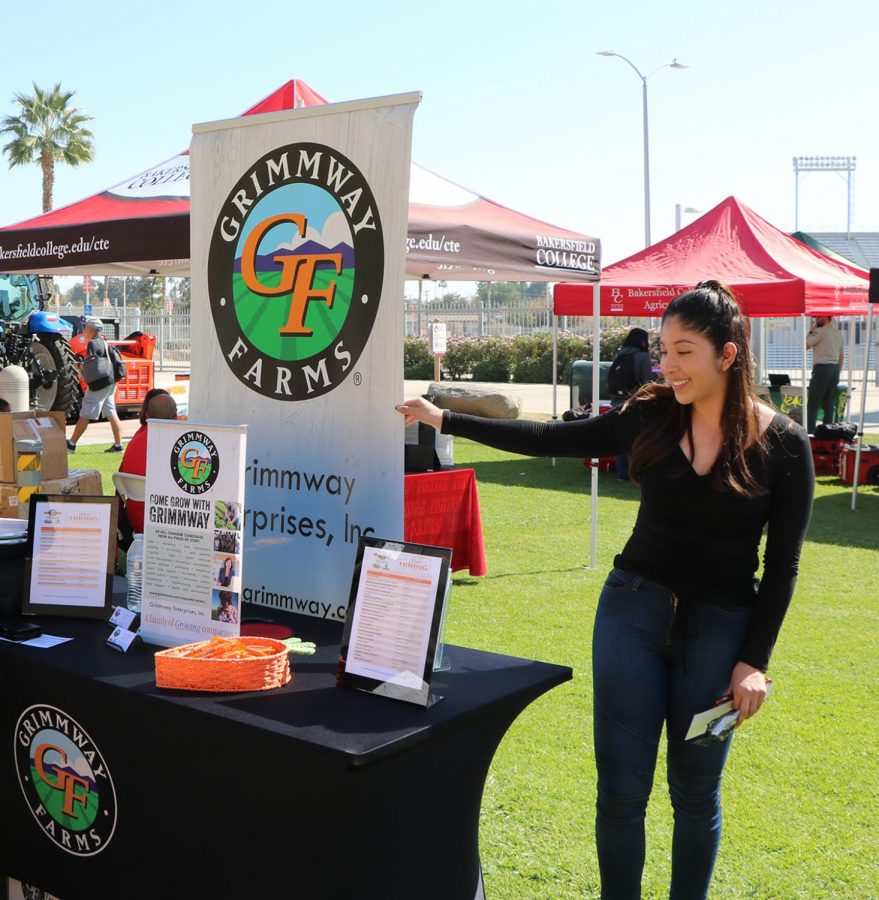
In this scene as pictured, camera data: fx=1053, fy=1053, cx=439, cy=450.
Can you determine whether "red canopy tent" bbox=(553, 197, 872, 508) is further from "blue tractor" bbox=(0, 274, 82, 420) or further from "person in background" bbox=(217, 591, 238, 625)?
"person in background" bbox=(217, 591, 238, 625)

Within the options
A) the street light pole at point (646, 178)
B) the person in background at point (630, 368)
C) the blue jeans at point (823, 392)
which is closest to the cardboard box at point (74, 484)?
the person in background at point (630, 368)

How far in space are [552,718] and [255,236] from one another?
2.38 metres

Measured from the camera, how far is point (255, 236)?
2.95 metres

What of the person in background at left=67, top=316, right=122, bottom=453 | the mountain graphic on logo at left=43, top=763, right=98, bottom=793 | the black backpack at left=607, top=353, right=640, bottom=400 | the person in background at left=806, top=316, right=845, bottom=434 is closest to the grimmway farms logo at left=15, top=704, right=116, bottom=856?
the mountain graphic on logo at left=43, top=763, right=98, bottom=793

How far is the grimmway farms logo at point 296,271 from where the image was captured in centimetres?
276

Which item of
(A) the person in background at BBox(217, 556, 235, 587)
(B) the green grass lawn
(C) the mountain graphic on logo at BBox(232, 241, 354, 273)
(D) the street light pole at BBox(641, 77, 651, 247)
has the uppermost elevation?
(D) the street light pole at BBox(641, 77, 651, 247)

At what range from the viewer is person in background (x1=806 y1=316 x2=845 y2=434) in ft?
44.8

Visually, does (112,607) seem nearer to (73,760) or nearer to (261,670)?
(73,760)

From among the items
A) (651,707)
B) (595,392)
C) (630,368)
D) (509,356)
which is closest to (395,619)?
(651,707)

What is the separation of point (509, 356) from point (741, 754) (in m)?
25.1

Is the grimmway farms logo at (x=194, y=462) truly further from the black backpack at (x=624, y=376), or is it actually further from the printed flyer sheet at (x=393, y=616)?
the black backpack at (x=624, y=376)

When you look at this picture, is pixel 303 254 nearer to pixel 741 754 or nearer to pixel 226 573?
pixel 226 573

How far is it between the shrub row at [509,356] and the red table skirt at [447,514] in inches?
824

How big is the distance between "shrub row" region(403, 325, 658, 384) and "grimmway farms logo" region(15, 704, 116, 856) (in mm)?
24811
